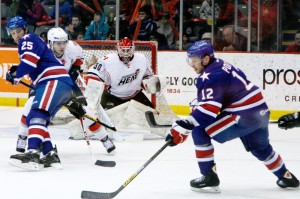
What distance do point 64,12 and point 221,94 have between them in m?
6.29

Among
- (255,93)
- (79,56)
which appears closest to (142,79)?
(79,56)

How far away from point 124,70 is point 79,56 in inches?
26.9

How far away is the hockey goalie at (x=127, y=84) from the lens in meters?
7.45

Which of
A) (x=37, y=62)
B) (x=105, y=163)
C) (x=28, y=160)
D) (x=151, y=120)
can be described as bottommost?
(x=151, y=120)

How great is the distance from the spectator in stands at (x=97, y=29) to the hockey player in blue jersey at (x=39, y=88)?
13.9ft

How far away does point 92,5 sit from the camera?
1063 cm

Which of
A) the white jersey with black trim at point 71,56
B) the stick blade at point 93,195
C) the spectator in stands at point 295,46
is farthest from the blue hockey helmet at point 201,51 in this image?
the spectator in stands at point 295,46

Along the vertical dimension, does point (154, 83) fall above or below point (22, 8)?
below

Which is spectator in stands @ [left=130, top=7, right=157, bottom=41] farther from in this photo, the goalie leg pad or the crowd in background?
the goalie leg pad

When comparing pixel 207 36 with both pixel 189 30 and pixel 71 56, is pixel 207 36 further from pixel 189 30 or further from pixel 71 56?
pixel 71 56

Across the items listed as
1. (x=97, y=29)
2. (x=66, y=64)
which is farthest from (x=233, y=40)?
(x=66, y=64)

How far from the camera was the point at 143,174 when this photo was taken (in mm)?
5496

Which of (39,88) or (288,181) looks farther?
(39,88)

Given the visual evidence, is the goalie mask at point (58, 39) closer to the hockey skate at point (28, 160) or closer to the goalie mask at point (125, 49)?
the goalie mask at point (125, 49)
